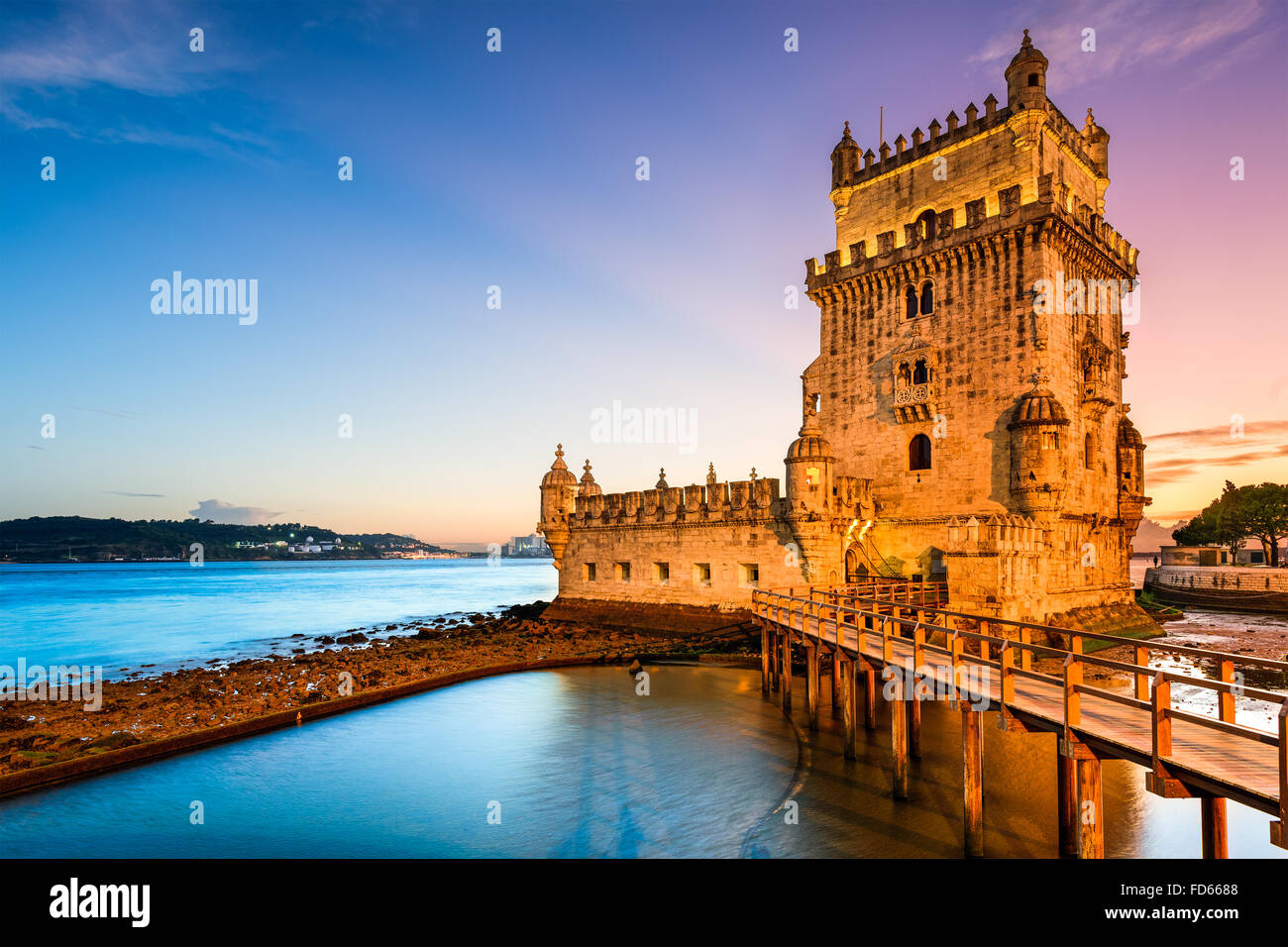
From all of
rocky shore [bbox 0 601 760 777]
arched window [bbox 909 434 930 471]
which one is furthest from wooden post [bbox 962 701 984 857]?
arched window [bbox 909 434 930 471]

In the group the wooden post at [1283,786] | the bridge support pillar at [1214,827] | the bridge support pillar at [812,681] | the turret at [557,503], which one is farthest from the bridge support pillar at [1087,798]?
the turret at [557,503]

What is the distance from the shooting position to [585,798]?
44.0ft

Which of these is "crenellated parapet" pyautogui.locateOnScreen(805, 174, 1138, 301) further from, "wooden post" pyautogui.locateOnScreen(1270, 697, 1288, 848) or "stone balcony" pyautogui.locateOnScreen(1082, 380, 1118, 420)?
"wooden post" pyautogui.locateOnScreen(1270, 697, 1288, 848)

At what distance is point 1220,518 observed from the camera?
68.6 metres

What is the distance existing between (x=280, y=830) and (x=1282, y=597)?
58920 mm

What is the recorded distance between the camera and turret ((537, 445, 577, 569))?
3650 centimetres

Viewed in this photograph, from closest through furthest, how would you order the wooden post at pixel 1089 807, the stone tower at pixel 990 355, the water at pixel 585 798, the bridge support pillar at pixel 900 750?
1. the wooden post at pixel 1089 807
2. the water at pixel 585 798
3. the bridge support pillar at pixel 900 750
4. the stone tower at pixel 990 355

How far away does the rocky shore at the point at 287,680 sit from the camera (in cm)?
1622

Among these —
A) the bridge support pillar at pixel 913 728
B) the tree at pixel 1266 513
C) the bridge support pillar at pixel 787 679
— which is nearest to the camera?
the bridge support pillar at pixel 913 728

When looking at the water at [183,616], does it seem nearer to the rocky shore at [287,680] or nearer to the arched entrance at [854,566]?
the rocky shore at [287,680]

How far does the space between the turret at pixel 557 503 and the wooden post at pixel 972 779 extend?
2772cm

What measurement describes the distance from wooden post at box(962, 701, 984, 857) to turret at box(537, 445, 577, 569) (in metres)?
27.7
